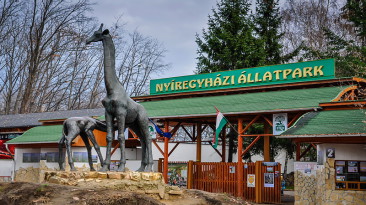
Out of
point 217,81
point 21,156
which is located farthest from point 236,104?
point 21,156

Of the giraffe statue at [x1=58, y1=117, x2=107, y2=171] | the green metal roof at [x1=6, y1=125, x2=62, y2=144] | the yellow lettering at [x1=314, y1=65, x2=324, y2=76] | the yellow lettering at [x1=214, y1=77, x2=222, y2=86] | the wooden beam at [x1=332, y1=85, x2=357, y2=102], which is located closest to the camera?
the giraffe statue at [x1=58, y1=117, x2=107, y2=171]

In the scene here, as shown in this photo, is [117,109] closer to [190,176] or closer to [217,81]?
[190,176]

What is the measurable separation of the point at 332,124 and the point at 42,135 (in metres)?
18.1

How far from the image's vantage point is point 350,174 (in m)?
18.8

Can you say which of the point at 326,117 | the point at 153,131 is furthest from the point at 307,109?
the point at 153,131

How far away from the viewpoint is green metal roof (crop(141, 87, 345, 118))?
74.8 feet

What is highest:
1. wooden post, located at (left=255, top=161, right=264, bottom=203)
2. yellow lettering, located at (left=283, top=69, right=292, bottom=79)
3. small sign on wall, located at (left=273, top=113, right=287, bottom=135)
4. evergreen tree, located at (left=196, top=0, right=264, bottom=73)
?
evergreen tree, located at (left=196, top=0, right=264, bottom=73)

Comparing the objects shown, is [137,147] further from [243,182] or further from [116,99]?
[116,99]

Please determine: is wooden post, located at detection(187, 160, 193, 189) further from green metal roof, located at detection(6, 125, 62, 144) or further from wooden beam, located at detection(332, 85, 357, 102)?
wooden beam, located at detection(332, 85, 357, 102)

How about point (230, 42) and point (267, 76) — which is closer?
point (267, 76)

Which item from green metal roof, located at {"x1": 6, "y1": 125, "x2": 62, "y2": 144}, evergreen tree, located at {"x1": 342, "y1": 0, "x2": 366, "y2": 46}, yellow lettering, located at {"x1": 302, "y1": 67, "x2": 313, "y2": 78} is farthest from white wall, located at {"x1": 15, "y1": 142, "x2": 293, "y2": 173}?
evergreen tree, located at {"x1": 342, "y1": 0, "x2": 366, "y2": 46}

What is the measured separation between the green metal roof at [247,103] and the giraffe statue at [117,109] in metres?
8.44

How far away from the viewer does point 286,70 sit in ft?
87.7

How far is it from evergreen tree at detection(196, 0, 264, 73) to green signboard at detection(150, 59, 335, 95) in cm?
638
